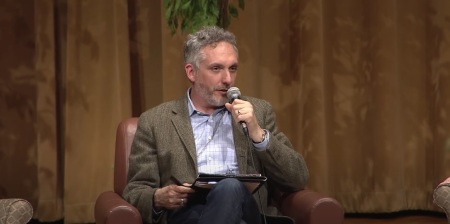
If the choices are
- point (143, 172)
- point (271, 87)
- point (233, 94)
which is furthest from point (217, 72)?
point (271, 87)

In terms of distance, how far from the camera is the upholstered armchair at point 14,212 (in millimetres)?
2605

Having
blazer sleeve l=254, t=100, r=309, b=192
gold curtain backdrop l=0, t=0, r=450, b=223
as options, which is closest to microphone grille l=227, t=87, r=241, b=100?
blazer sleeve l=254, t=100, r=309, b=192

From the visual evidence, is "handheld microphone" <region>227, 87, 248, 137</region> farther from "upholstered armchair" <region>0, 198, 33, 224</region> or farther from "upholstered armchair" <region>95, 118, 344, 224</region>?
"upholstered armchair" <region>0, 198, 33, 224</region>

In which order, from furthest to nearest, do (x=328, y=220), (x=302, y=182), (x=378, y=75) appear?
(x=378, y=75) → (x=302, y=182) → (x=328, y=220)

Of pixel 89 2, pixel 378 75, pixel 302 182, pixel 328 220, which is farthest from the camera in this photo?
pixel 378 75

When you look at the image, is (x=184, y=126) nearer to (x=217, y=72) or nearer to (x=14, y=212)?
(x=217, y=72)

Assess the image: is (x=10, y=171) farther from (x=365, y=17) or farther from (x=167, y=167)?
Result: (x=365, y=17)

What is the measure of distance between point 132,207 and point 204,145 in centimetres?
47

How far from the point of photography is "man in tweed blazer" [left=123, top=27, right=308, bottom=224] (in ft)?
9.38

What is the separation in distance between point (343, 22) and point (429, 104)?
0.78 m

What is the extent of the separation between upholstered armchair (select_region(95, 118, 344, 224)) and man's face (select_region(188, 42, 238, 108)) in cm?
38

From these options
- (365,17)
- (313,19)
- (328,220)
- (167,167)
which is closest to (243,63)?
(313,19)

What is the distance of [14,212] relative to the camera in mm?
2613

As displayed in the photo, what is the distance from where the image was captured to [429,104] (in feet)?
15.9
